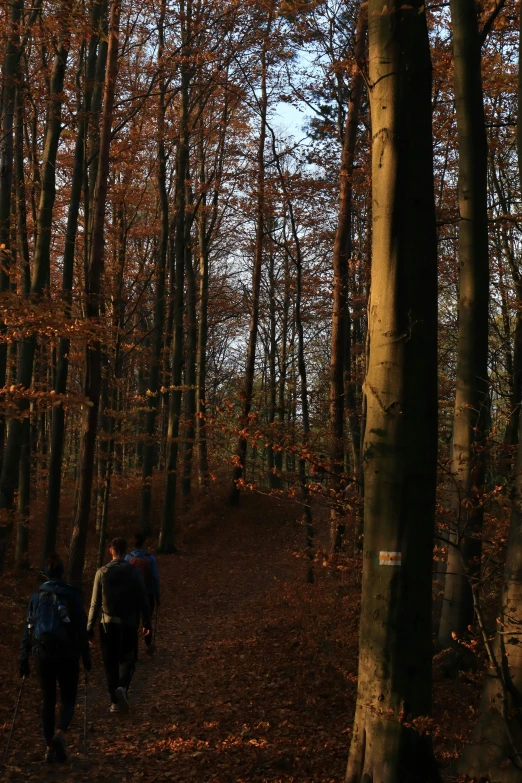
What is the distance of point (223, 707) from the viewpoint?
7.55m

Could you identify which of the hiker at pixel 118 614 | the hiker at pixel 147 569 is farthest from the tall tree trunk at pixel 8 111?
the hiker at pixel 118 614

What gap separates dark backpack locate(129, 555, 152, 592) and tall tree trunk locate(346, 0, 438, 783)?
4806 millimetres

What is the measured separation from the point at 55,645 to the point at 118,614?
4.54ft

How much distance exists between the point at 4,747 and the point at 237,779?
2.45 meters

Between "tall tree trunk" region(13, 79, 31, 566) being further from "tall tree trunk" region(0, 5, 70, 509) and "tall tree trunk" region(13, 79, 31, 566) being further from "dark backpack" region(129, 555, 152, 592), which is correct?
"dark backpack" region(129, 555, 152, 592)

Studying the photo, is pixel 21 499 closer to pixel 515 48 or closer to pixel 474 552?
pixel 474 552

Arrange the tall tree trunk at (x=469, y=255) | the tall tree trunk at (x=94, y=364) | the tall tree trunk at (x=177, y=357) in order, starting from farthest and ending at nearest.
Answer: the tall tree trunk at (x=177, y=357) < the tall tree trunk at (x=94, y=364) < the tall tree trunk at (x=469, y=255)

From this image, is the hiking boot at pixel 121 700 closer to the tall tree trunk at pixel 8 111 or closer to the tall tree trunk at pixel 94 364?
the tall tree trunk at pixel 94 364

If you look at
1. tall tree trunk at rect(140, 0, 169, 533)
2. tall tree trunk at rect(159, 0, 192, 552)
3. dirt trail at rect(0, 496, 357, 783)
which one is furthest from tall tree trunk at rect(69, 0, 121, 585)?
tall tree trunk at rect(159, 0, 192, 552)

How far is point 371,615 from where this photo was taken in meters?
4.15

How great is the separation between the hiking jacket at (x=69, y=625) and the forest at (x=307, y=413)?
0.97 meters

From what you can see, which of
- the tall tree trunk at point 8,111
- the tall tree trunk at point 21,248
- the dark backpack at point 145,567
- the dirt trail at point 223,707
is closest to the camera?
the dirt trail at point 223,707

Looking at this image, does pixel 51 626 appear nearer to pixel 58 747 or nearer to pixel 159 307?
pixel 58 747

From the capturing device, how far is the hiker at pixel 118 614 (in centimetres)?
744
